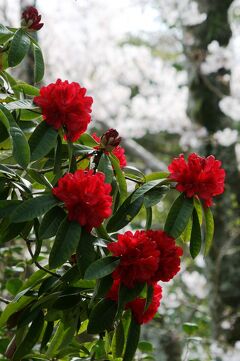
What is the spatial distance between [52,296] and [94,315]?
0.34ft

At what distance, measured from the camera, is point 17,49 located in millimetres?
1247

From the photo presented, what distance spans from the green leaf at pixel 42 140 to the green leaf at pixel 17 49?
188mm

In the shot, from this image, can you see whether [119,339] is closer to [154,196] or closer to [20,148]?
[154,196]

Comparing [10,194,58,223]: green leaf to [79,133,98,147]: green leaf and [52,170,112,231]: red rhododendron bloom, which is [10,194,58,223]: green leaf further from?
[79,133,98,147]: green leaf

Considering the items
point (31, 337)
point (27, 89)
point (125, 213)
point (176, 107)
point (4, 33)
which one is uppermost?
point (176, 107)

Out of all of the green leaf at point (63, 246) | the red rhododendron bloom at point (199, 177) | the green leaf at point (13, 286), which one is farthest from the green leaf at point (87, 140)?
the green leaf at point (13, 286)

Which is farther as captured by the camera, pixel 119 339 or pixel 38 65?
pixel 38 65

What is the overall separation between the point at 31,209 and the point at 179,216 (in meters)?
0.31

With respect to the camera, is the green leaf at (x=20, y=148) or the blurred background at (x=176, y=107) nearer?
the green leaf at (x=20, y=148)

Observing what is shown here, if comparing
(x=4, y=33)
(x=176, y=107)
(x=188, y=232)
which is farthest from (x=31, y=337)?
(x=176, y=107)

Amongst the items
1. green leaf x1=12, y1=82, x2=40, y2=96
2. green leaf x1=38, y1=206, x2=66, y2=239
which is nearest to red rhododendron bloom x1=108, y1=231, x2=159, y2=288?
green leaf x1=38, y1=206, x2=66, y2=239

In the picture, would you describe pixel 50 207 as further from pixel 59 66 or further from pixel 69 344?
pixel 59 66

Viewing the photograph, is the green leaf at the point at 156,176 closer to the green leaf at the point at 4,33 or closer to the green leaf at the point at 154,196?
the green leaf at the point at 154,196

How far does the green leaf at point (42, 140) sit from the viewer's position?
43.4 inches
